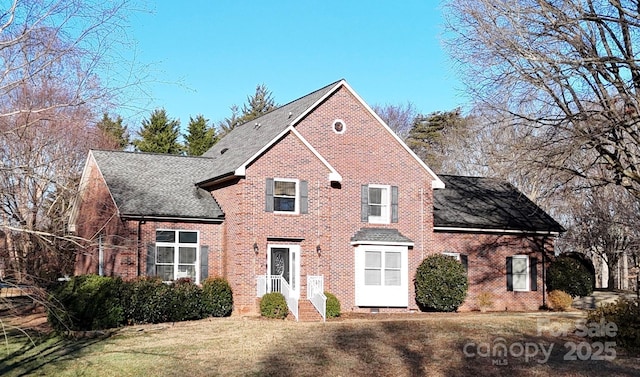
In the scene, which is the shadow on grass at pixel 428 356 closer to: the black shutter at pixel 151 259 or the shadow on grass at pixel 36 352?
the shadow on grass at pixel 36 352

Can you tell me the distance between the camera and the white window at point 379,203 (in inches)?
1099

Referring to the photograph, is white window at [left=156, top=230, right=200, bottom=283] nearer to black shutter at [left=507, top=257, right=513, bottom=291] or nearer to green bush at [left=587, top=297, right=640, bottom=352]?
black shutter at [left=507, top=257, right=513, bottom=291]

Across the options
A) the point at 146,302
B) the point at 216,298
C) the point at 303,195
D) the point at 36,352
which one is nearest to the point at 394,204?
the point at 303,195

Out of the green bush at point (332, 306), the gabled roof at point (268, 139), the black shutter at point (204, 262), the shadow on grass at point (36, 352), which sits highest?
the gabled roof at point (268, 139)

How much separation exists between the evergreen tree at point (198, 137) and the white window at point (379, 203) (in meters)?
28.1

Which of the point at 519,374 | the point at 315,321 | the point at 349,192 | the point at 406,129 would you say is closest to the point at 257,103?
the point at 406,129

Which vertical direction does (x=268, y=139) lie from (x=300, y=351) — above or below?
above

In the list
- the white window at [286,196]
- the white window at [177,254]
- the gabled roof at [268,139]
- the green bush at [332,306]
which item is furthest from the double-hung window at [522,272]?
the white window at [177,254]

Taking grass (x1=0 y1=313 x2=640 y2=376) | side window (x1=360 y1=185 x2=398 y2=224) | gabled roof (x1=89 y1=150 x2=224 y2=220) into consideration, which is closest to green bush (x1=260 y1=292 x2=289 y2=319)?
grass (x1=0 y1=313 x2=640 y2=376)

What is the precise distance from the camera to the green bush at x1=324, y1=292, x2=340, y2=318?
80.8ft

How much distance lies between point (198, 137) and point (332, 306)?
3318 cm

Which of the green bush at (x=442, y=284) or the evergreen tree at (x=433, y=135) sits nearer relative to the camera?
the green bush at (x=442, y=284)

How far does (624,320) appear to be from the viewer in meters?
17.7

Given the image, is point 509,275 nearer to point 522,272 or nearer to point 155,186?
point 522,272
